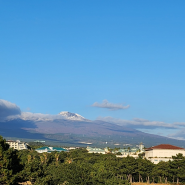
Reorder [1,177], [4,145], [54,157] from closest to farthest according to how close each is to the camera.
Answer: [1,177] → [4,145] → [54,157]

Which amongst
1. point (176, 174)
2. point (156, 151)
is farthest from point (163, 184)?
point (156, 151)

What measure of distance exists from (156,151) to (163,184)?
2270cm

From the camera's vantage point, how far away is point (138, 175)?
65062 mm

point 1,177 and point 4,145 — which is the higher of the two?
point 4,145

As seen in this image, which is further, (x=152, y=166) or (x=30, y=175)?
(x=152, y=166)

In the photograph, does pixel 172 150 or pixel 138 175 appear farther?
pixel 172 150

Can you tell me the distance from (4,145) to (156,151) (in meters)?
58.3

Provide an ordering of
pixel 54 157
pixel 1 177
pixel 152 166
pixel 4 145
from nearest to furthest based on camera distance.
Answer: pixel 1 177 < pixel 4 145 < pixel 152 166 < pixel 54 157

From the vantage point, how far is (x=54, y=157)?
81812 millimetres

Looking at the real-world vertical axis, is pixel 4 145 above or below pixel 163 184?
above

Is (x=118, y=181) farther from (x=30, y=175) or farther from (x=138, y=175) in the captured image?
(x=138, y=175)


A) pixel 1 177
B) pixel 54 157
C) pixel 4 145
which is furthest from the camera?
pixel 54 157

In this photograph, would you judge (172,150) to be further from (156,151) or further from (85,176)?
(85,176)

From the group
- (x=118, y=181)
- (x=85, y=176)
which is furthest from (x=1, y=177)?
(x=118, y=181)
